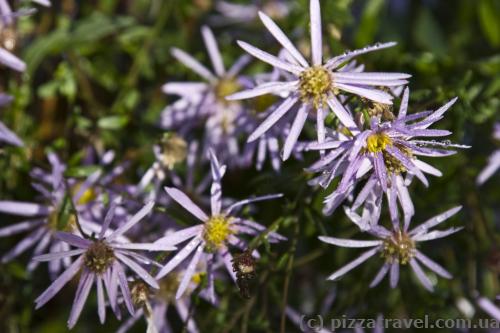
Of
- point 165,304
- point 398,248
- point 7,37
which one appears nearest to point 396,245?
point 398,248

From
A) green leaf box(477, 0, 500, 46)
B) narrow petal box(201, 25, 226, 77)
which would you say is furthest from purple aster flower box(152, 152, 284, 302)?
green leaf box(477, 0, 500, 46)

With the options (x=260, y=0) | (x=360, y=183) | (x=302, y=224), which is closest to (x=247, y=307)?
(x=302, y=224)

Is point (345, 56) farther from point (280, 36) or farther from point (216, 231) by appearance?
point (216, 231)

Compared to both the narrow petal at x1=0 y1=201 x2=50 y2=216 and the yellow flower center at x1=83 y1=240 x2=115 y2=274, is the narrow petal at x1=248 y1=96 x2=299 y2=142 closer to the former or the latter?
the yellow flower center at x1=83 y1=240 x2=115 y2=274

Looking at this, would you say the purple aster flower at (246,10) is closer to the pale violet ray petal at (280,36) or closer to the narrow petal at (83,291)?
the pale violet ray petal at (280,36)

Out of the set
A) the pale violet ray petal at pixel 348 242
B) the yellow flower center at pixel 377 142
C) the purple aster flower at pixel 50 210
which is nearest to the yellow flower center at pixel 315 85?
the yellow flower center at pixel 377 142
